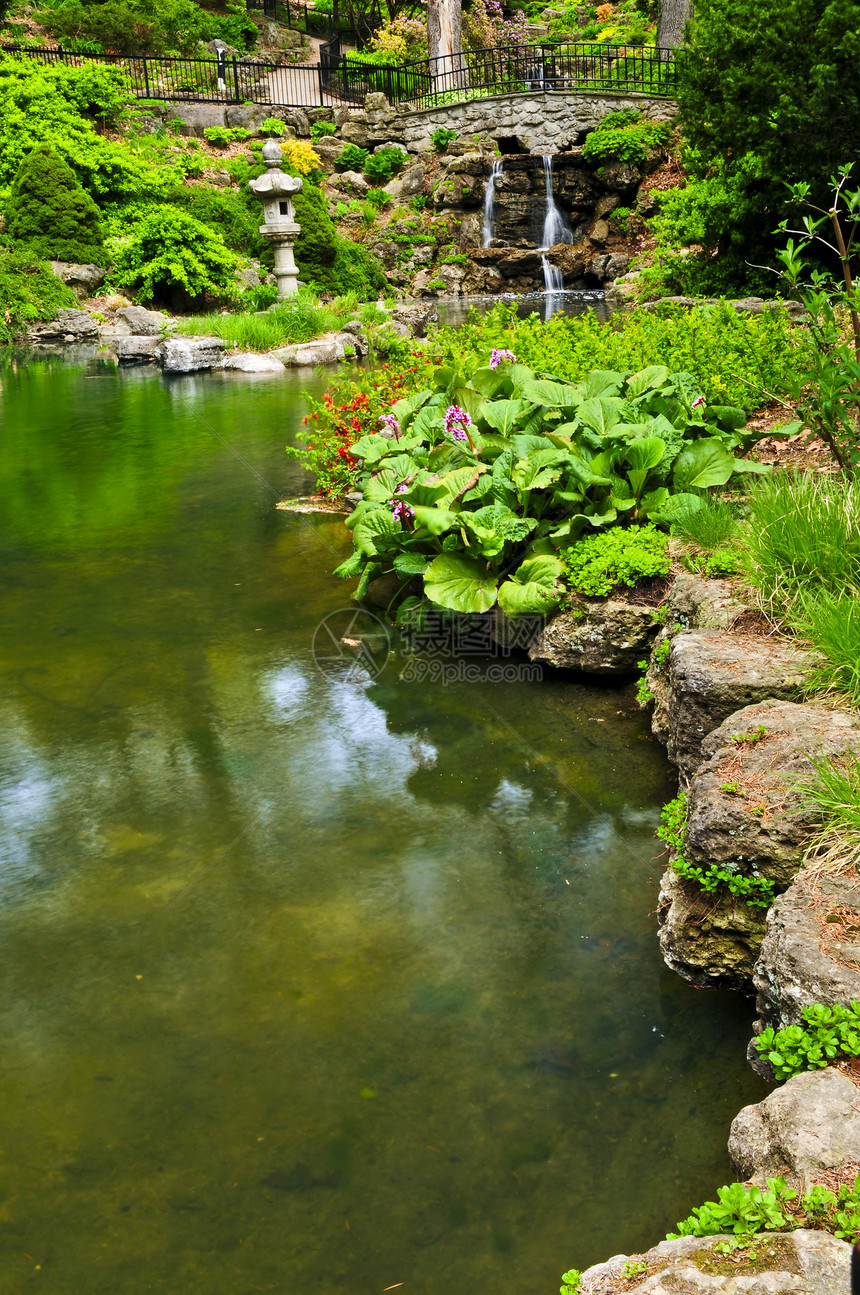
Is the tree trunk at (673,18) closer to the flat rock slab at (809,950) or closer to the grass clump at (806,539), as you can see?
the grass clump at (806,539)

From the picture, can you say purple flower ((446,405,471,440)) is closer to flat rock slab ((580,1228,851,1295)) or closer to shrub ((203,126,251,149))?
flat rock slab ((580,1228,851,1295))

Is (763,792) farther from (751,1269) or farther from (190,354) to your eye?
(190,354)

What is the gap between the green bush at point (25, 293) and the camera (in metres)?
17.6

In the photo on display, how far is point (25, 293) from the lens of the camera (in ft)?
58.5

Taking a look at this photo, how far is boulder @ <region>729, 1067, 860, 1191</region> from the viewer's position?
71.9 inches

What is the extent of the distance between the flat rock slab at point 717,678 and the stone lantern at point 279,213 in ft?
54.1

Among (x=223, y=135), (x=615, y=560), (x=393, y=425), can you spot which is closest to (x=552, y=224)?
(x=223, y=135)

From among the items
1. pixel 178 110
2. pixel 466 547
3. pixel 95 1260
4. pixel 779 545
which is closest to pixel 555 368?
pixel 466 547

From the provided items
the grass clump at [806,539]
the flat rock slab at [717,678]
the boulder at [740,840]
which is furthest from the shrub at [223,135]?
the boulder at [740,840]

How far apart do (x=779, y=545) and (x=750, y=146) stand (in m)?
9.30

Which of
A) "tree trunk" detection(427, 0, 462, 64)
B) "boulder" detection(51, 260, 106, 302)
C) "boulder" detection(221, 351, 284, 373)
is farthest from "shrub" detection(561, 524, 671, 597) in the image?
"tree trunk" detection(427, 0, 462, 64)

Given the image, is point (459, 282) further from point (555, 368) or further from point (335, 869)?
point (335, 869)

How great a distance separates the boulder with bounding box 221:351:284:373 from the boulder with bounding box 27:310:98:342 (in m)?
4.39

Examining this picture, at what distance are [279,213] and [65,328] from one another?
4552 millimetres
